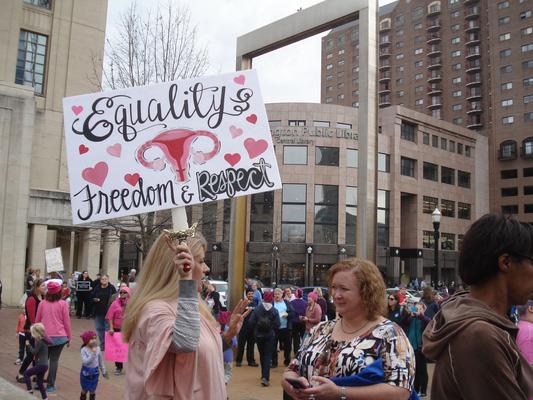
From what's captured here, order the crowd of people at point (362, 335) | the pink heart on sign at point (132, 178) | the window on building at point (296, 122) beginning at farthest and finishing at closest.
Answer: the window on building at point (296, 122) → the pink heart on sign at point (132, 178) → the crowd of people at point (362, 335)

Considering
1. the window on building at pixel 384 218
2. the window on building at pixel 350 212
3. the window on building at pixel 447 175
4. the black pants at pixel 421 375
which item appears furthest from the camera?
the window on building at pixel 447 175

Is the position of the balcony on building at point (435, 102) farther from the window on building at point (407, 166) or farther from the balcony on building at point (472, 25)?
the window on building at point (407, 166)

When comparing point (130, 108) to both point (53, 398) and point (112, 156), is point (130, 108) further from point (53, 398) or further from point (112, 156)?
point (53, 398)

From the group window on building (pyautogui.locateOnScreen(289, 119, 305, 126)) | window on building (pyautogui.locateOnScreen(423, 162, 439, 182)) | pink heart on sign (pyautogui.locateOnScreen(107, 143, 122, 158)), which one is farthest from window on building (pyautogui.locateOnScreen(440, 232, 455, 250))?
pink heart on sign (pyautogui.locateOnScreen(107, 143, 122, 158))

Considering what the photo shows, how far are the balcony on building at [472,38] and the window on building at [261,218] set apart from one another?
50214 mm

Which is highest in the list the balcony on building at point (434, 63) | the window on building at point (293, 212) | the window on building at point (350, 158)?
the balcony on building at point (434, 63)

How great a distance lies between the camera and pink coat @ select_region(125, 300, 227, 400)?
263cm

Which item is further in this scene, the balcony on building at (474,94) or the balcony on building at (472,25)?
Answer: the balcony on building at (472,25)

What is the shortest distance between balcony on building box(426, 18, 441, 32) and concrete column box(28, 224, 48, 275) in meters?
80.6

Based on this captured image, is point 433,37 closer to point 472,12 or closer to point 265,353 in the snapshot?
point 472,12

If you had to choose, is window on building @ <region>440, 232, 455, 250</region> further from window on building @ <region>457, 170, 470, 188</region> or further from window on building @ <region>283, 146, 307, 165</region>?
window on building @ <region>283, 146, 307, 165</region>

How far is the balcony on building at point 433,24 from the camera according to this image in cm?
9031

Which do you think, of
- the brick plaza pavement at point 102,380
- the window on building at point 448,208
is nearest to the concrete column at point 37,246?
the brick plaza pavement at point 102,380

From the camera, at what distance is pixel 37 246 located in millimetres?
27062
